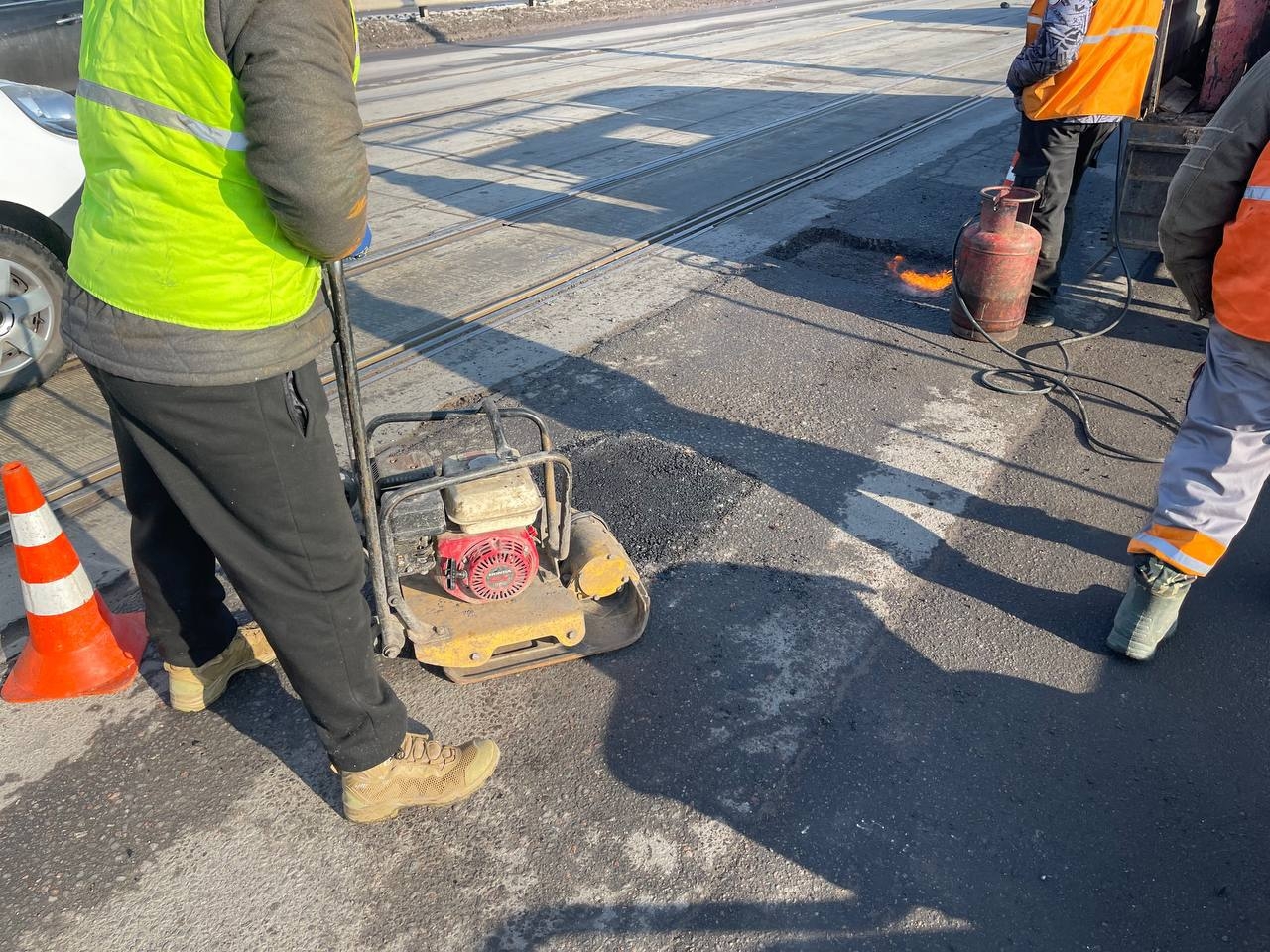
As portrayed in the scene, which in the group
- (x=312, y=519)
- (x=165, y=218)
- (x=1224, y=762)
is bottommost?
(x=1224, y=762)

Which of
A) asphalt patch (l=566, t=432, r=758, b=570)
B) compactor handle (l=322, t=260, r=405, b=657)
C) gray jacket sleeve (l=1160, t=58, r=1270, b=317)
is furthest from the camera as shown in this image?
asphalt patch (l=566, t=432, r=758, b=570)

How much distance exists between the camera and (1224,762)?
9.24ft

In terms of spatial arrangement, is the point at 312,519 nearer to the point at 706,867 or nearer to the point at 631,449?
the point at 706,867

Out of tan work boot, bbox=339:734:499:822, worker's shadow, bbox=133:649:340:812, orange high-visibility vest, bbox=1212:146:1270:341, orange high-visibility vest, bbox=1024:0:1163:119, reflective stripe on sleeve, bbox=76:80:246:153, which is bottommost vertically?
worker's shadow, bbox=133:649:340:812

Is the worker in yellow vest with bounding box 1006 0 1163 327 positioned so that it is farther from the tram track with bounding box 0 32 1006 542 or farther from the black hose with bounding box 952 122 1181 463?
the tram track with bounding box 0 32 1006 542

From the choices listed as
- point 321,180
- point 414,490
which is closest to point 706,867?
point 414,490

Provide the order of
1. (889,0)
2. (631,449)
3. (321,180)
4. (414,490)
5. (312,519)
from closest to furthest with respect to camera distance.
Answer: (321,180) < (312,519) < (414,490) < (631,449) < (889,0)

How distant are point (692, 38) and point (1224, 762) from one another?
20576mm

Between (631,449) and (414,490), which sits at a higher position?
(414,490)

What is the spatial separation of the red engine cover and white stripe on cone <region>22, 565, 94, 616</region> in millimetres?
1161

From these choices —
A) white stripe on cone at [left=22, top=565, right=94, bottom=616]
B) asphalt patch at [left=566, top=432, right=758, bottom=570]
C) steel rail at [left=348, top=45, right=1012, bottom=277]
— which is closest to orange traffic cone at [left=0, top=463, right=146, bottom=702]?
white stripe on cone at [left=22, top=565, right=94, bottom=616]

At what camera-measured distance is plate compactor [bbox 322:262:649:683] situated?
9.43 ft

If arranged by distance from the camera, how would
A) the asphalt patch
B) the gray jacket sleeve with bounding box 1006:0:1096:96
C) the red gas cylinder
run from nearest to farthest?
the asphalt patch, the gray jacket sleeve with bounding box 1006:0:1096:96, the red gas cylinder

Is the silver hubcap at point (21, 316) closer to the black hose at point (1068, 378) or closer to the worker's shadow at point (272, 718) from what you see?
the worker's shadow at point (272, 718)
